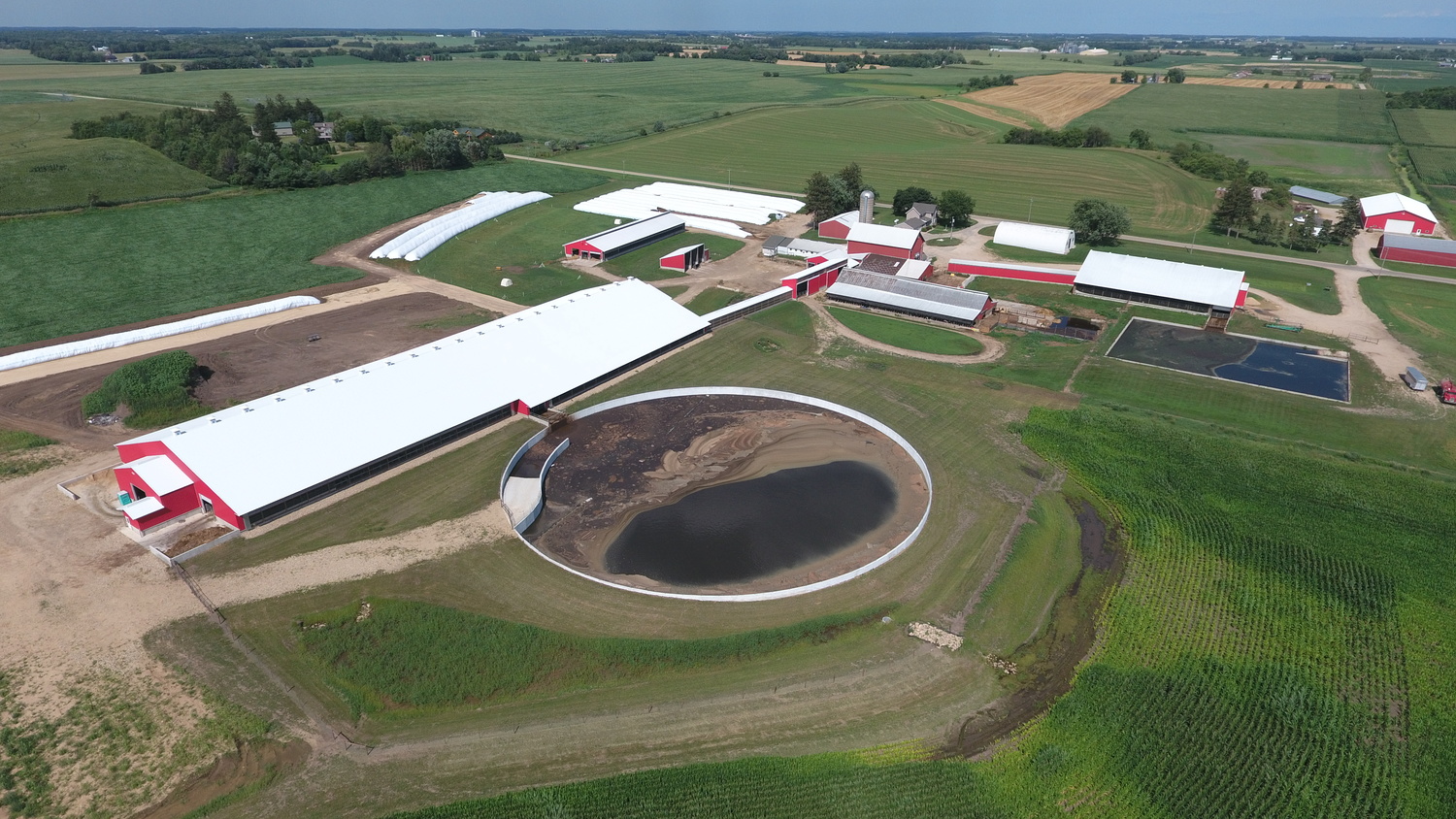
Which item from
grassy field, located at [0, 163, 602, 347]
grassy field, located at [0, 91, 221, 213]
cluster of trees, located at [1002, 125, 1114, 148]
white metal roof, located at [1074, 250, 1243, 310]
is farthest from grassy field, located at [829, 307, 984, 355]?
cluster of trees, located at [1002, 125, 1114, 148]

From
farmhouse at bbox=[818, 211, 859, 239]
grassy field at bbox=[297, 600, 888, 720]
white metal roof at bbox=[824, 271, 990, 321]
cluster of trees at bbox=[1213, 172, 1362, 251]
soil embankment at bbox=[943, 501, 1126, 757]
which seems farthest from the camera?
farmhouse at bbox=[818, 211, 859, 239]

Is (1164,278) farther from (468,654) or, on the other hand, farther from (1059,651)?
(468,654)

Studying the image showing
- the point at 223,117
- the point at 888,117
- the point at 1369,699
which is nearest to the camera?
the point at 1369,699

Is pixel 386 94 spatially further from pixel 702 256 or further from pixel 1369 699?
pixel 1369 699

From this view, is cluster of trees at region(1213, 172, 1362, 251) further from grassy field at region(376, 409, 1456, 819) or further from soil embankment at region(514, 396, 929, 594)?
soil embankment at region(514, 396, 929, 594)

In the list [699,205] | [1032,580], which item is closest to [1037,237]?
[699,205]

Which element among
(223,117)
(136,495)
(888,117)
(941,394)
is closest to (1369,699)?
(941,394)
